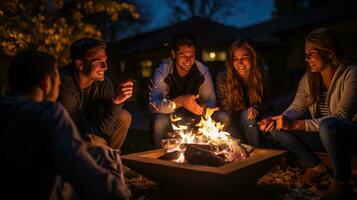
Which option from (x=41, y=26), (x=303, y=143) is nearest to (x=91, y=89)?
(x=303, y=143)

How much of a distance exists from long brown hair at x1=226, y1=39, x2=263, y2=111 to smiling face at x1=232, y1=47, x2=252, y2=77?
0.03 metres

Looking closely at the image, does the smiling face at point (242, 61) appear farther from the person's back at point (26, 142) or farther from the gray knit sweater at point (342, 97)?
the person's back at point (26, 142)

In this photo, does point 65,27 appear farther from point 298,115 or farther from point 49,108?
point 49,108

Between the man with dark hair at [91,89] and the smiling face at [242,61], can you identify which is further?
the smiling face at [242,61]

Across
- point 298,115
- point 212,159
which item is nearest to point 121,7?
point 298,115

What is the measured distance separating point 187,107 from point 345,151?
200cm

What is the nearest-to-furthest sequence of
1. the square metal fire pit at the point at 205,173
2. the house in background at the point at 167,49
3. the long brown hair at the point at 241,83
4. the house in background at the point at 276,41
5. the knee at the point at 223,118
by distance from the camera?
the square metal fire pit at the point at 205,173 → the knee at the point at 223,118 → the long brown hair at the point at 241,83 → the house in background at the point at 276,41 → the house in background at the point at 167,49

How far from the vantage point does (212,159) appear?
340 centimetres

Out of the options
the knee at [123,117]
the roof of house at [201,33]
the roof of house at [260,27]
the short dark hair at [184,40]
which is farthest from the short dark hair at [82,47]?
the roof of house at [201,33]

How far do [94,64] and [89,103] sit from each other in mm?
495

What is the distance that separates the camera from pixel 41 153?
6.66 feet

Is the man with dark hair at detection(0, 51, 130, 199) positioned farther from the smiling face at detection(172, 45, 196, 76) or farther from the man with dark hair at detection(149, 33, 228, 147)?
the smiling face at detection(172, 45, 196, 76)

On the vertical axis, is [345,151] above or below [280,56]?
below

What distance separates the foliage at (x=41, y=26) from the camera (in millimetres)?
6887
